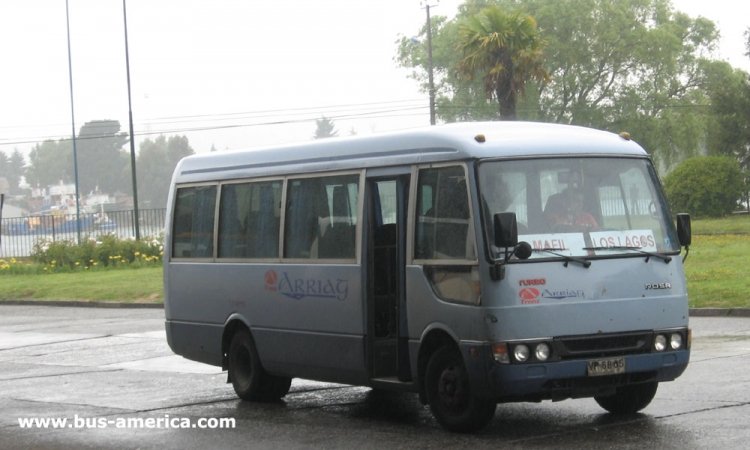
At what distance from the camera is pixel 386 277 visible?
11.7 meters

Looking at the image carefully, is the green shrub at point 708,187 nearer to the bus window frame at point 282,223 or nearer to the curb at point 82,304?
the curb at point 82,304

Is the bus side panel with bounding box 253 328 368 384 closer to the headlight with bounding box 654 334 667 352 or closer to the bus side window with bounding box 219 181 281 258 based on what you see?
the bus side window with bounding box 219 181 281 258

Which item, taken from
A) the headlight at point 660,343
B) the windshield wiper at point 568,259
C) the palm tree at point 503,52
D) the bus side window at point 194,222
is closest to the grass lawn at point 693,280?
the palm tree at point 503,52

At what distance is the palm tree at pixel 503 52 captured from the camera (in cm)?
4419

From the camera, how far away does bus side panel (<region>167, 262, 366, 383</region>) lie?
11922mm

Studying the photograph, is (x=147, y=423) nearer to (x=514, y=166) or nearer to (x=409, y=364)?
(x=409, y=364)

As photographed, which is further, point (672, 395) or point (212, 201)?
point (212, 201)

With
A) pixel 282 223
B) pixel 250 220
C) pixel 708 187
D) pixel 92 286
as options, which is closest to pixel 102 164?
pixel 708 187

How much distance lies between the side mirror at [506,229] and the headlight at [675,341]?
5.12 ft

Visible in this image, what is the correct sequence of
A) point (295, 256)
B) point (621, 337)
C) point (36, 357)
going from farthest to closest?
point (36, 357) < point (295, 256) < point (621, 337)

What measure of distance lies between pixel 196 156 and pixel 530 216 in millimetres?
5441

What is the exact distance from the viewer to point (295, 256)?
1284 cm

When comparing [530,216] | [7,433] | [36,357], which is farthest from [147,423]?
[36,357]

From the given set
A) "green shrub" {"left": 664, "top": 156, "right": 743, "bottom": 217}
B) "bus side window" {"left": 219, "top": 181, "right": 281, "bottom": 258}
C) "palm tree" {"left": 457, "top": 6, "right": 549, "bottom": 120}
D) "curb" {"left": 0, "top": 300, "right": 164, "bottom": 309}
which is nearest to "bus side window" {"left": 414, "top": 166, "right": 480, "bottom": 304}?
"bus side window" {"left": 219, "top": 181, "right": 281, "bottom": 258}
